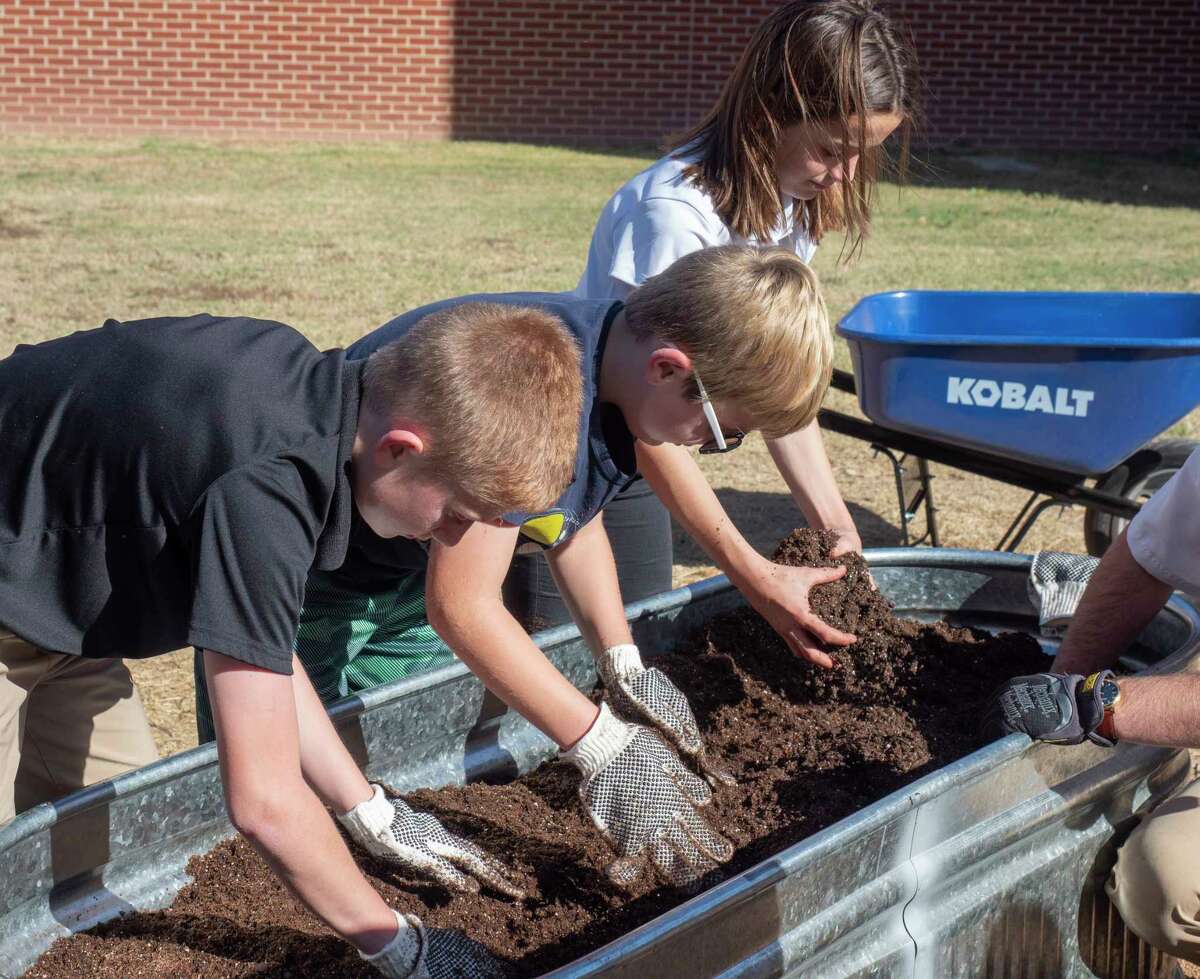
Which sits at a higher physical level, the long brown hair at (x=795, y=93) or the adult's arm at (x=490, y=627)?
the long brown hair at (x=795, y=93)

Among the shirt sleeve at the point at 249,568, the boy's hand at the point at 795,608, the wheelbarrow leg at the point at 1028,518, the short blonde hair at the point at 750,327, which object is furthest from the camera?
the wheelbarrow leg at the point at 1028,518

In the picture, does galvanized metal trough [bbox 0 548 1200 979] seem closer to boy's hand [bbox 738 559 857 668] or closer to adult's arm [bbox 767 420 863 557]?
boy's hand [bbox 738 559 857 668]

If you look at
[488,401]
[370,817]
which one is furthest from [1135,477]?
[488,401]

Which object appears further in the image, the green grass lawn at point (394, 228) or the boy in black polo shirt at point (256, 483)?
the green grass lawn at point (394, 228)

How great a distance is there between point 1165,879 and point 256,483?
158 cm

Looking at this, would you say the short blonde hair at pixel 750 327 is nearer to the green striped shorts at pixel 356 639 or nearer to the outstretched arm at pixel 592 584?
the outstretched arm at pixel 592 584

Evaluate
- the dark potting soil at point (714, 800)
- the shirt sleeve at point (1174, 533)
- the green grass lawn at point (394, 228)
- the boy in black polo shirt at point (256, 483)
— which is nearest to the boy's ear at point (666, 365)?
the boy in black polo shirt at point (256, 483)

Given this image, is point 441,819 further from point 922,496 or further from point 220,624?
point 922,496

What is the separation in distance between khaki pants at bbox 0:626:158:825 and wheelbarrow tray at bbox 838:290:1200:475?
7.33ft

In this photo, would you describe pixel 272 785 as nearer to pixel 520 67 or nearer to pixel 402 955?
pixel 402 955

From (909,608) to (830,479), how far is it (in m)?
0.40

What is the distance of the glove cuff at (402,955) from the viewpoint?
1.72 m

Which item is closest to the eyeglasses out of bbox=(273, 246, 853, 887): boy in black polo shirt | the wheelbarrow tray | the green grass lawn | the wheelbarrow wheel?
bbox=(273, 246, 853, 887): boy in black polo shirt

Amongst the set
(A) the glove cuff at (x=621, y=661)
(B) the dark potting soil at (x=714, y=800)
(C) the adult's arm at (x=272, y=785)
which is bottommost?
(B) the dark potting soil at (x=714, y=800)
